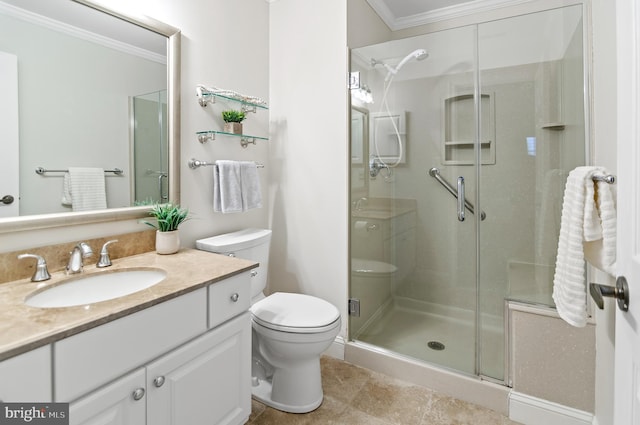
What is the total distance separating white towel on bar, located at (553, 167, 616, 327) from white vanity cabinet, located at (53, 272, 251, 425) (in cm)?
122

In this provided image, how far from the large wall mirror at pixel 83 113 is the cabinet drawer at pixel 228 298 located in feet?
2.18

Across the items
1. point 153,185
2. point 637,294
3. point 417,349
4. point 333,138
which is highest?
point 333,138

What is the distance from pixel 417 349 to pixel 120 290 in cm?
168

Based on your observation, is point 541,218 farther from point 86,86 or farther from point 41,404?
point 86,86

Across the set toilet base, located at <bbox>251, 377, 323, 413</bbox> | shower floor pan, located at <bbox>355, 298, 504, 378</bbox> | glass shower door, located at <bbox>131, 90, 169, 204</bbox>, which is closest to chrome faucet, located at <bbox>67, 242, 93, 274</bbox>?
glass shower door, located at <bbox>131, 90, 169, 204</bbox>

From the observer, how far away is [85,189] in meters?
1.40

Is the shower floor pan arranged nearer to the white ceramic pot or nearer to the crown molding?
the white ceramic pot

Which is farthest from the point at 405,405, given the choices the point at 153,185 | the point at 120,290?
the point at 153,185

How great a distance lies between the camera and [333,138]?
212 cm

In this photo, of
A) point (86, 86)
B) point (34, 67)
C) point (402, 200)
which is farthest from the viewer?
point (402, 200)

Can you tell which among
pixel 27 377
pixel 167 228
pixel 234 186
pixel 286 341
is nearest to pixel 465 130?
pixel 234 186

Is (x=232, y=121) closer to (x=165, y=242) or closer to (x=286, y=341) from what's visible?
(x=165, y=242)

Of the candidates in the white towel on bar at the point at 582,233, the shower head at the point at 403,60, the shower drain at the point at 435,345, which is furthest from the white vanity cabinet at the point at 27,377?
the shower head at the point at 403,60

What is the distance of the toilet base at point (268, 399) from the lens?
1640mm
